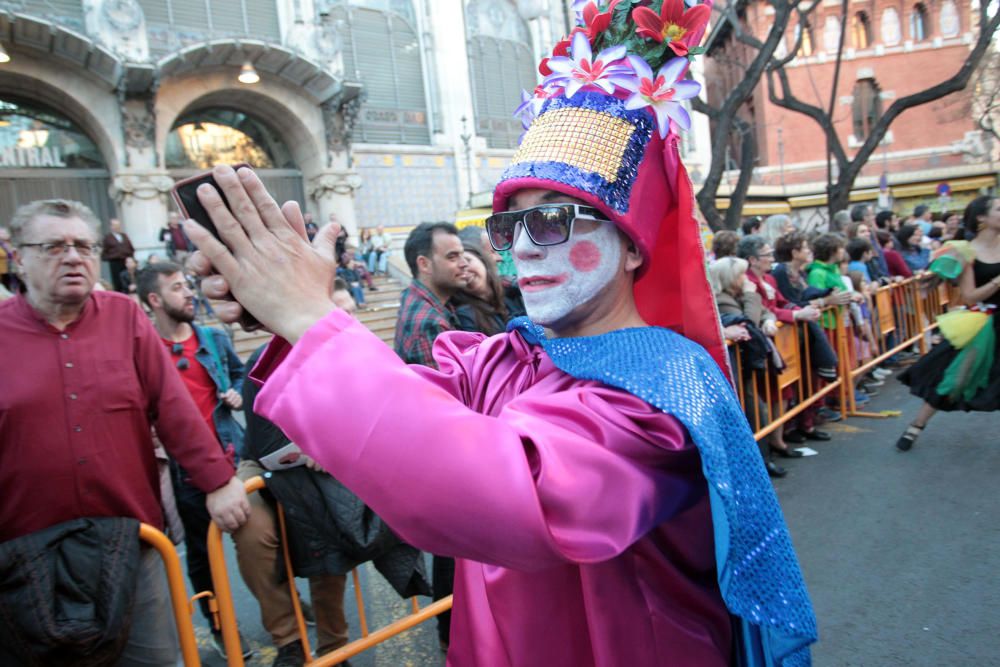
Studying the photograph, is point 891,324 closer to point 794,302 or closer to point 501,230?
point 794,302

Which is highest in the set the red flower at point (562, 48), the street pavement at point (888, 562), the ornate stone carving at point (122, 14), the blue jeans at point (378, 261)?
the ornate stone carving at point (122, 14)

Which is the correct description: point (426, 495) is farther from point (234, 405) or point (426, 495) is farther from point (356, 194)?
point (356, 194)

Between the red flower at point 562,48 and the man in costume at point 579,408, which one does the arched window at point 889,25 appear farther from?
the man in costume at point 579,408

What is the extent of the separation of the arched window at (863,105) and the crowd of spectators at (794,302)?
29.4m

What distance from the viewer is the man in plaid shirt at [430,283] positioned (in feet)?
11.3

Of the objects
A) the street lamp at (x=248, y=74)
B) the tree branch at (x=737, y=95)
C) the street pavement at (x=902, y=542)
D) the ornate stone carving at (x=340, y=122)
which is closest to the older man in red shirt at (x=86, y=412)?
the street pavement at (x=902, y=542)

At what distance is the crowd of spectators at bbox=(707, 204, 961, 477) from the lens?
5.34 m

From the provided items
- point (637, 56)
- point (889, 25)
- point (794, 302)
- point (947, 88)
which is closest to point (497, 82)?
point (947, 88)

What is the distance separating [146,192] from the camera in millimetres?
15195

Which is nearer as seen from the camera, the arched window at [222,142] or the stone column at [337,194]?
the arched window at [222,142]

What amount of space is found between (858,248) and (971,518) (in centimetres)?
481

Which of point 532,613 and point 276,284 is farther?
point 532,613

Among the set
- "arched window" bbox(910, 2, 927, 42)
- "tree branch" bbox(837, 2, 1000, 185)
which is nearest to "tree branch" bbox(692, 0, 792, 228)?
"tree branch" bbox(837, 2, 1000, 185)

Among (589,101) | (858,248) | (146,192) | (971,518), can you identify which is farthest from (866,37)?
(589,101)
